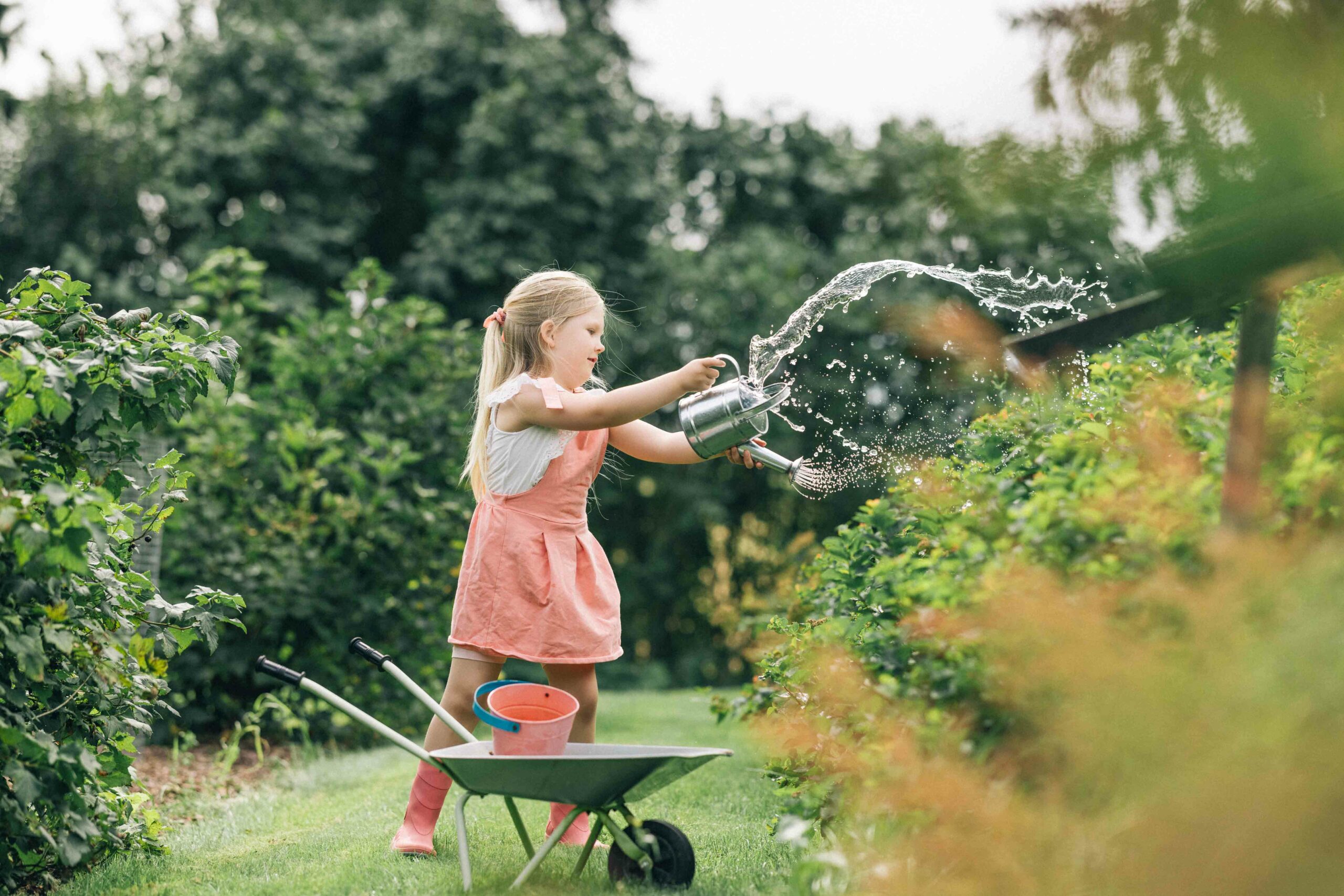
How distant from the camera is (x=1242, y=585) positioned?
1540mm

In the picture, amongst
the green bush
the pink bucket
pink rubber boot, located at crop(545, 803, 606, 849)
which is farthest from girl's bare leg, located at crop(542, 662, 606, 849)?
the green bush

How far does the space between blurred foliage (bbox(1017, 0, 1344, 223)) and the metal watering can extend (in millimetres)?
1136

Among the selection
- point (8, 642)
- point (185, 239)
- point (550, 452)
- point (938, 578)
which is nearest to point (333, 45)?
point (185, 239)

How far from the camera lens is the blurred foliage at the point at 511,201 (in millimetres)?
9406

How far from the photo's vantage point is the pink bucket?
8.35ft

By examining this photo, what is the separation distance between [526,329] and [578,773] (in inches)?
57.9

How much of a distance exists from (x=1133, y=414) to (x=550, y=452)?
5.07ft

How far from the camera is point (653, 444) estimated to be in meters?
3.32

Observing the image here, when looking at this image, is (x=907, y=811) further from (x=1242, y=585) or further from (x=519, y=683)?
(x=519, y=683)

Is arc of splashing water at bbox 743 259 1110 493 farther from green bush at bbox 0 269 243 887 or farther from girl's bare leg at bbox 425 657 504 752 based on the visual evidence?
green bush at bbox 0 269 243 887

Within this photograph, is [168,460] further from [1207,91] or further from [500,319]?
[1207,91]

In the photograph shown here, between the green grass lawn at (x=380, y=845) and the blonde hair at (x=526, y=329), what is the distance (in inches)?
39.9

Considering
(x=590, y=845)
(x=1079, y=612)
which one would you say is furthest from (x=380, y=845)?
(x=1079, y=612)

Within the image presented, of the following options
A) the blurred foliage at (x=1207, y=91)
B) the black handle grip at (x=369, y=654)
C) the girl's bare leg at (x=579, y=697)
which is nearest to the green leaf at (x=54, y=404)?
the black handle grip at (x=369, y=654)
